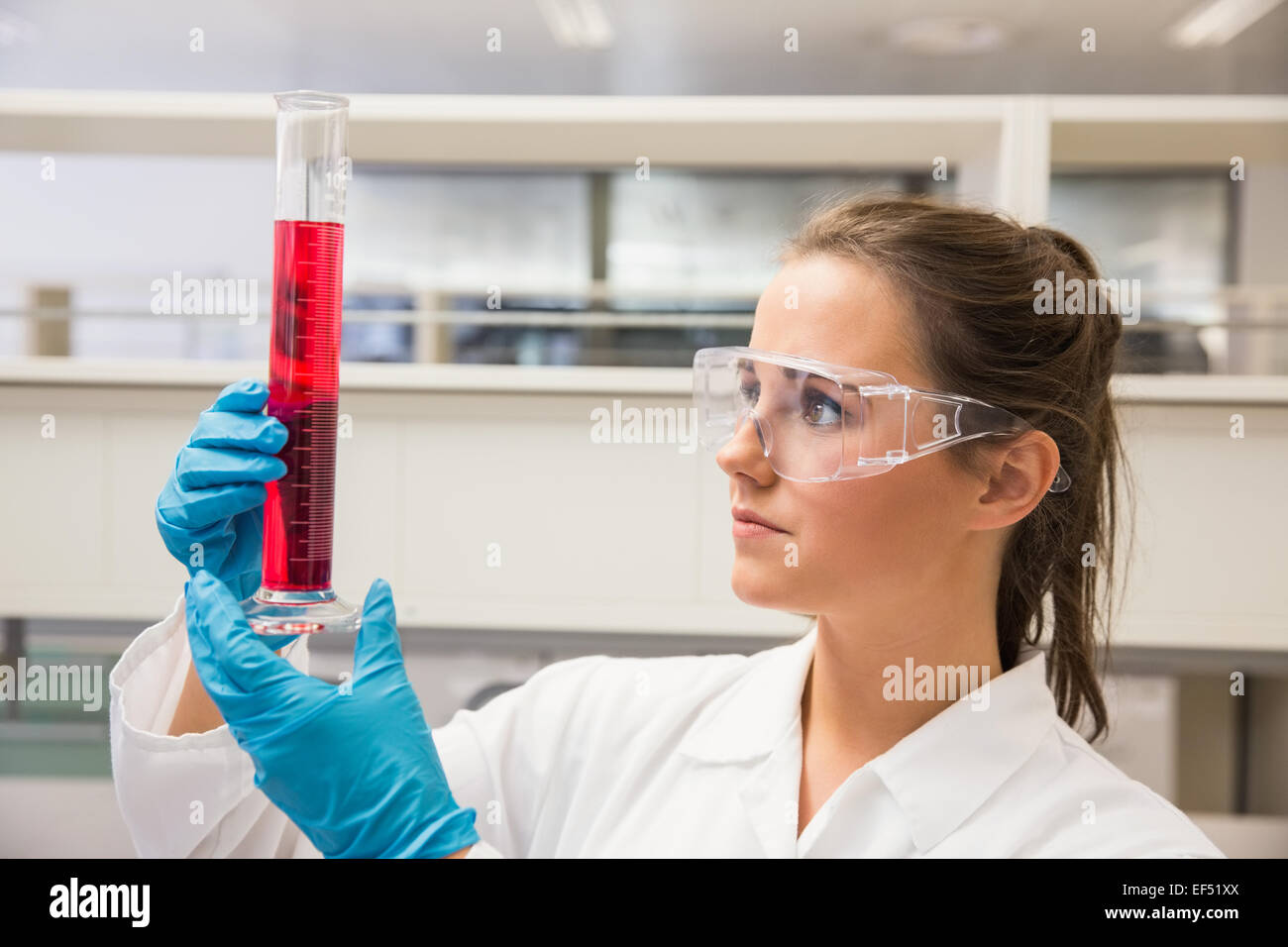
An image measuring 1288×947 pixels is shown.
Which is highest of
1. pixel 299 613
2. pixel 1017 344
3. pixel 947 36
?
pixel 947 36

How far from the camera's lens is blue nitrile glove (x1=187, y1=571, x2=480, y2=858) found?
2.81 feet

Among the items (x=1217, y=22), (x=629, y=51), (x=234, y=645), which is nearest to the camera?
(x=234, y=645)

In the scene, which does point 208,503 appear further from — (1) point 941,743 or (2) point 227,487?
(1) point 941,743

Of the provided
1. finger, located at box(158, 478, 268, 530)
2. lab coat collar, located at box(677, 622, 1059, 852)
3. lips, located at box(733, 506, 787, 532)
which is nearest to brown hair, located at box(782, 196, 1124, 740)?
lab coat collar, located at box(677, 622, 1059, 852)

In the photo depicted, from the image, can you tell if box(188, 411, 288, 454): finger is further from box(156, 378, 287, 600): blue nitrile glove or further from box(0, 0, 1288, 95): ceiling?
box(0, 0, 1288, 95): ceiling

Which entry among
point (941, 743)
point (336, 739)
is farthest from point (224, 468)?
point (941, 743)

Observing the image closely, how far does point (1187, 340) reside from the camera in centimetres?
360

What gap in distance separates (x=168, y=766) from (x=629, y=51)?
3.04m

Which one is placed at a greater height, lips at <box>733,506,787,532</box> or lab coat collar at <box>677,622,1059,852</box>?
lips at <box>733,506,787,532</box>

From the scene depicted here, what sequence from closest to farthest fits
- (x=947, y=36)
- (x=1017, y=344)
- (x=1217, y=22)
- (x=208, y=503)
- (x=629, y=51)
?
(x=208, y=503), (x=1017, y=344), (x=1217, y=22), (x=947, y=36), (x=629, y=51)

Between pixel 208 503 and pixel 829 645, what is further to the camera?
pixel 829 645

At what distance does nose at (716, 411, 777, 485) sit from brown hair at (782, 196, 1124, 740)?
0.61 feet

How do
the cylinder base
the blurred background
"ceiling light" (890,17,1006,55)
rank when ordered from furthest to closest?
1. "ceiling light" (890,17,1006,55)
2. the blurred background
3. the cylinder base

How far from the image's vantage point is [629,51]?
3.42 m
